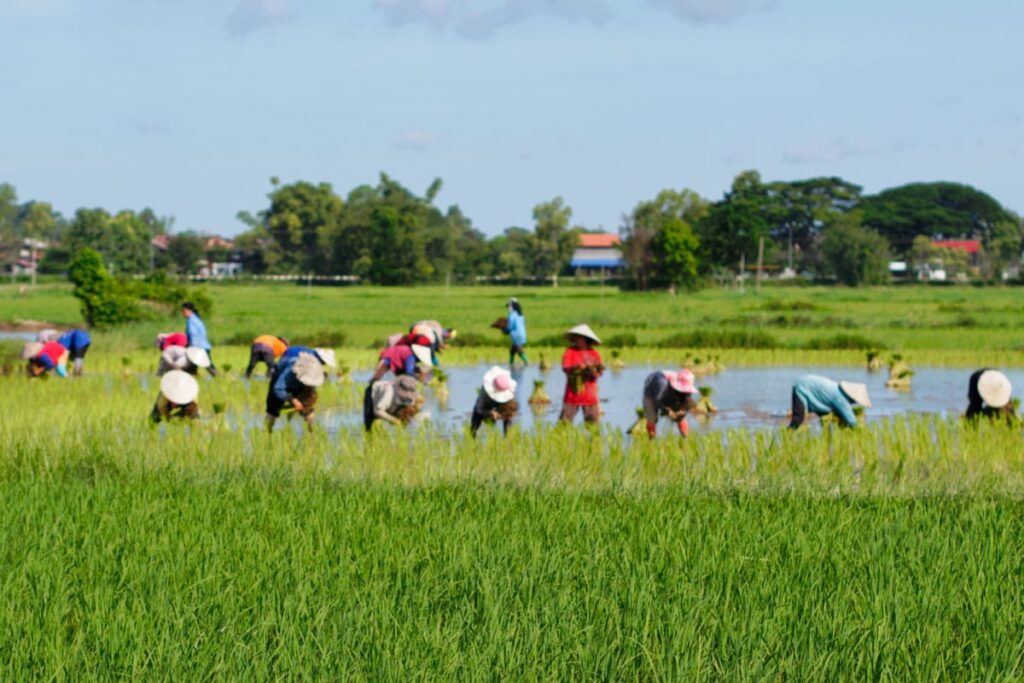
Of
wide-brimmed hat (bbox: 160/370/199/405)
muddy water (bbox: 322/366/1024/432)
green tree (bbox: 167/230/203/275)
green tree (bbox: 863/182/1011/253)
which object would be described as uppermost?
green tree (bbox: 863/182/1011/253)

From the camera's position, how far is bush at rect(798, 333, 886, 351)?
21031 millimetres

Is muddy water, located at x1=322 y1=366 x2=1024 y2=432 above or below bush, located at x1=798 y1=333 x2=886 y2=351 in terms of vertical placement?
below

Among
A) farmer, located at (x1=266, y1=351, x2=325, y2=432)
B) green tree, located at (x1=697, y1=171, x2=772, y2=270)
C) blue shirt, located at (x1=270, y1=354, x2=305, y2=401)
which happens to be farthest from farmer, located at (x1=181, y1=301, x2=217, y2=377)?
green tree, located at (x1=697, y1=171, x2=772, y2=270)

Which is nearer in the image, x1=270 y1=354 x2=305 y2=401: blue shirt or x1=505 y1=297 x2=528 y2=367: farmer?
x1=270 y1=354 x2=305 y2=401: blue shirt

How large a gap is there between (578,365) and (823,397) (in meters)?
1.93

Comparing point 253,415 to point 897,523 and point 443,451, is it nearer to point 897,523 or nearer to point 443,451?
point 443,451

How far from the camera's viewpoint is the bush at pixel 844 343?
2103cm

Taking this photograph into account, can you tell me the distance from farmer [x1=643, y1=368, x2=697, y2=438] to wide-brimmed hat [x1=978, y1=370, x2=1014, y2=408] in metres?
2.00

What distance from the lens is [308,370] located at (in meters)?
9.13

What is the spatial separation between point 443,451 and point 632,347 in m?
13.4

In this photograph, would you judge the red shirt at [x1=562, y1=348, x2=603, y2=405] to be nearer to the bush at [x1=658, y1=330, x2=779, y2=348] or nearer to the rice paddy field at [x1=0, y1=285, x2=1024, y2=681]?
the rice paddy field at [x1=0, y1=285, x2=1024, y2=681]

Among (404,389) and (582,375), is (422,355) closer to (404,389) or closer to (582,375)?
(404,389)

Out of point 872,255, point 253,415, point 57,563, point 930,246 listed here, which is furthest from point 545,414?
point 930,246

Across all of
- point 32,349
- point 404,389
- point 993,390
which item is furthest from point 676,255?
point 404,389
